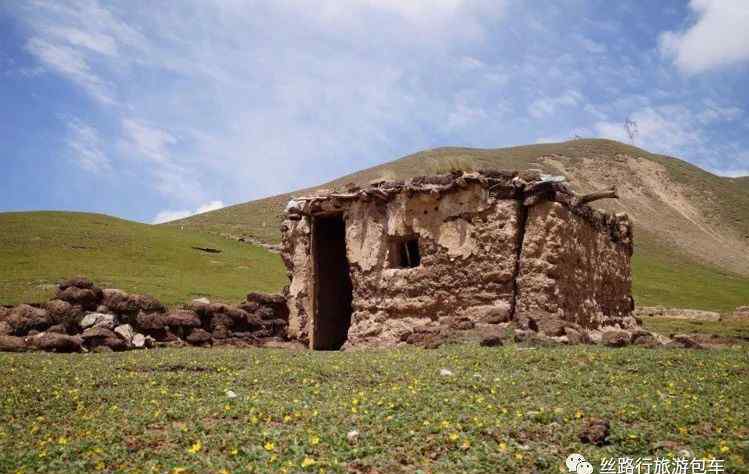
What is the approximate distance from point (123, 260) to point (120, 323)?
70.3 feet

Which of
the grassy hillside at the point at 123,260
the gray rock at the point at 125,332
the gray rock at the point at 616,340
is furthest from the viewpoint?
the grassy hillside at the point at 123,260

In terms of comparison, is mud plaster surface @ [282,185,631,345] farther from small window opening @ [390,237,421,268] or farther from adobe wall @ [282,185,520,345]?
small window opening @ [390,237,421,268]

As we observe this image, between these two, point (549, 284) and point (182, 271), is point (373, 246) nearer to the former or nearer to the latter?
point (549, 284)

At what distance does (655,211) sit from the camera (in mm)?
92250

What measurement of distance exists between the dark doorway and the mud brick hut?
0.23 m

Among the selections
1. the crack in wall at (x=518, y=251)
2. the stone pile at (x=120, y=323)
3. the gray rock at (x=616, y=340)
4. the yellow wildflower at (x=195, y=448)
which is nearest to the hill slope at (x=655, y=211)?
the stone pile at (x=120, y=323)

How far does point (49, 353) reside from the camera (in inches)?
671

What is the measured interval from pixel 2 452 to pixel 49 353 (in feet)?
34.7

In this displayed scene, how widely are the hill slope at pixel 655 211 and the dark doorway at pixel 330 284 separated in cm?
3607

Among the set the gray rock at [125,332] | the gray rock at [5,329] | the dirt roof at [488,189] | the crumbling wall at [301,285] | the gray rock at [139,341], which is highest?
the dirt roof at [488,189]

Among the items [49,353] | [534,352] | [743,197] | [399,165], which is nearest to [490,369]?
[534,352]

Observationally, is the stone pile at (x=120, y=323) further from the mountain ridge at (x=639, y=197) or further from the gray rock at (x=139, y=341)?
the mountain ridge at (x=639, y=197)

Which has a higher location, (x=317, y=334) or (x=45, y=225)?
(x=45, y=225)

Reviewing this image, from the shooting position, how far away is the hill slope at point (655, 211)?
6297cm
